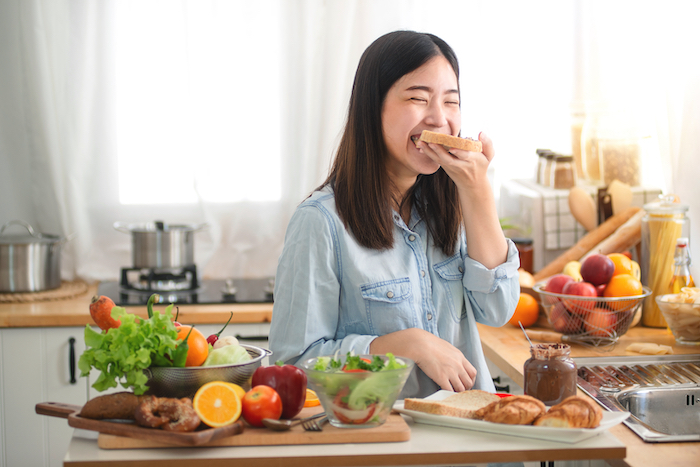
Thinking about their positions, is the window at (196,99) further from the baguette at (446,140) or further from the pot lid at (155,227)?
the baguette at (446,140)

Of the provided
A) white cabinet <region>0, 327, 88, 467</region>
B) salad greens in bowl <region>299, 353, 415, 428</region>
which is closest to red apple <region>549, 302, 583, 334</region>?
salad greens in bowl <region>299, 353, 415, 428</region>

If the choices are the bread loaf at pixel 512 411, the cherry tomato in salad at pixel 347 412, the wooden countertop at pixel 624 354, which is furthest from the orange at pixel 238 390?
the wooden countertop at pixel 624 354

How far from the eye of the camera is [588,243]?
7.59 feet

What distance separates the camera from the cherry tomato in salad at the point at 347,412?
2.90ft

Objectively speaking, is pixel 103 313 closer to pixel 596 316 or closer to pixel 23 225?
pixel 596 316

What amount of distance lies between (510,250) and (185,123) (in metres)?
1.70

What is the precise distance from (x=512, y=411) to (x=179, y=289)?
68.9 inches

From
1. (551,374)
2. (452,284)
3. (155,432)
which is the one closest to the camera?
(155,432)

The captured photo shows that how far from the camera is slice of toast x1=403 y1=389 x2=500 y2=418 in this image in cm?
94

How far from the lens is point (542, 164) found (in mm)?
2543

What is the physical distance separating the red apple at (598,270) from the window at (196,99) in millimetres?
1335

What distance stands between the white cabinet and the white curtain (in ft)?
1.72

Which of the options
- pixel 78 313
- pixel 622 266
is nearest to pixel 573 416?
pixel 622 266

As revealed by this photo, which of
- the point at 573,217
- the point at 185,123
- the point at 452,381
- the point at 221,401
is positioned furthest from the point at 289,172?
the point at 221,401
